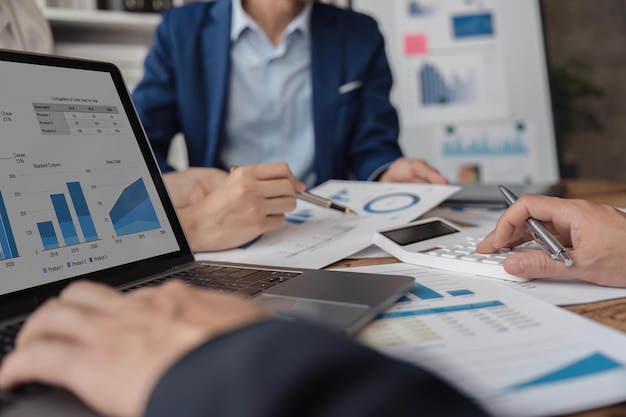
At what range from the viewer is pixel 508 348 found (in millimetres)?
385

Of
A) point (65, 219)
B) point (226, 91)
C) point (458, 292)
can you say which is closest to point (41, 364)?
point (65, 219)

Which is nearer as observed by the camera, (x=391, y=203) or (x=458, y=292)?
(x=458, y=292)

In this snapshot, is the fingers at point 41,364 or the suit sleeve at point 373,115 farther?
the suit sleeve at point 373,115

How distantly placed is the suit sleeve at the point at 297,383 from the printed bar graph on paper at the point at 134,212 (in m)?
0.36

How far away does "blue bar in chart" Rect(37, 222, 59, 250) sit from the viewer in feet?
1.69

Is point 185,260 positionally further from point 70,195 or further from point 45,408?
point 45,408

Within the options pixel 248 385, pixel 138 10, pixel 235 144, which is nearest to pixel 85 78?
pixel 248 385

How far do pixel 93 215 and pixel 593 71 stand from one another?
9.25 ft

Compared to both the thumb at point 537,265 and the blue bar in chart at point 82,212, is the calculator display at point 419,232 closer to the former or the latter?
the thumb at point 537,265

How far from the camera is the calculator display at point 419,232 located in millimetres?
732

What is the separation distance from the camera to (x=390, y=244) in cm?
72

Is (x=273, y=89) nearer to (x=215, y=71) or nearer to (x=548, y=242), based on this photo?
(x=215, y=71)

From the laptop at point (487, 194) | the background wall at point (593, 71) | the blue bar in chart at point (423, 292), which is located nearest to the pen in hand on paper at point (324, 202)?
the laptop at point (487, 194)

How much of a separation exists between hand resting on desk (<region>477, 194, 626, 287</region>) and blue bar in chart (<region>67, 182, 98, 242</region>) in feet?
1.33
